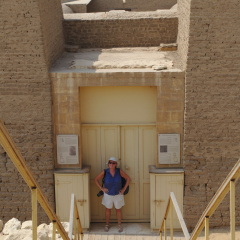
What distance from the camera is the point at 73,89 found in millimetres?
8945

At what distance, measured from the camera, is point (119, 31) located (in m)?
10.8

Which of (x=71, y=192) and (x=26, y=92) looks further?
(x=71, y=192)

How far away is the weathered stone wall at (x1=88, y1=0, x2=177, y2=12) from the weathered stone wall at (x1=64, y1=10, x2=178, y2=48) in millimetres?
5633

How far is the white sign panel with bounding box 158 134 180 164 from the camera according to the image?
906 cm

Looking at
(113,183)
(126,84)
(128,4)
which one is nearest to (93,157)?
(113,183)

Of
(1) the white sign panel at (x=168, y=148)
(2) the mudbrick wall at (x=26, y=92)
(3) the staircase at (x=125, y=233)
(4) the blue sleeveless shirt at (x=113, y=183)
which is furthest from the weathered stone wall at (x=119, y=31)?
(3) the staircase at (x=125, y=233)

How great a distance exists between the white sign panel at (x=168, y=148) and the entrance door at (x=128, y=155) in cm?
30

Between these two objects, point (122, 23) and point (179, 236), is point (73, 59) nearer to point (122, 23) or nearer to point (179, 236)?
point (122, 23)

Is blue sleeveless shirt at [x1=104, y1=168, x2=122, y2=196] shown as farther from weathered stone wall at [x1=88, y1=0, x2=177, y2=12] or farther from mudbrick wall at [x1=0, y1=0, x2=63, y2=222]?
weathered stone wall at [x1=88, y1=0, x2=177, y2=12]

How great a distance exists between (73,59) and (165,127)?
243 cm

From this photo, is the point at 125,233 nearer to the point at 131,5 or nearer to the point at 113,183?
the point at 113,183

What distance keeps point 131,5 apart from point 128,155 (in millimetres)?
8770

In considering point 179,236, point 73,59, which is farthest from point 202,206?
point 73,59

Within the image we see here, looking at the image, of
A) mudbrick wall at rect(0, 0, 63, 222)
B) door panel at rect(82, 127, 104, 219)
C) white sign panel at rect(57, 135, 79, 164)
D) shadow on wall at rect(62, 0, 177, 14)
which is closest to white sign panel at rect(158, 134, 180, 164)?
door panel at rect(82, 127, 104, 219)
